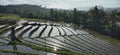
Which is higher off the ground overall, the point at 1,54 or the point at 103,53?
the point at 1,54

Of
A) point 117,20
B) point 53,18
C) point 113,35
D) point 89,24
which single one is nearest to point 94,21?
point 89,24

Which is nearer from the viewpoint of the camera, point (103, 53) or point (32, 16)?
point (103, 53)

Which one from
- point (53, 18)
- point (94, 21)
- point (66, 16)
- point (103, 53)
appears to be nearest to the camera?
point (103, 53)

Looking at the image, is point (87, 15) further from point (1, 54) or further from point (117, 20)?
point (1, 54)

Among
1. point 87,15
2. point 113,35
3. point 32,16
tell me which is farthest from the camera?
point 32,16

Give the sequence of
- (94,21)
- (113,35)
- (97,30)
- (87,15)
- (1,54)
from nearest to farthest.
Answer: (1,54) → (113,35) → (97,30) → (94,21) → (87,15)

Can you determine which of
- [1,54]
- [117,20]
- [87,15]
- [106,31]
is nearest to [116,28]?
[106,31]

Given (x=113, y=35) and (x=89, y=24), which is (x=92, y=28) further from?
(x=113, y=35)

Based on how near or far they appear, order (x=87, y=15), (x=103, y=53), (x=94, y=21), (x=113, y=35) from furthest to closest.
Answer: (x=87, y=15) < (x=94, y=21) < (x=113, y=35) < (x=103, y=53)

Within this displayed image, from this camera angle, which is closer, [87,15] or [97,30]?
[97,30]
